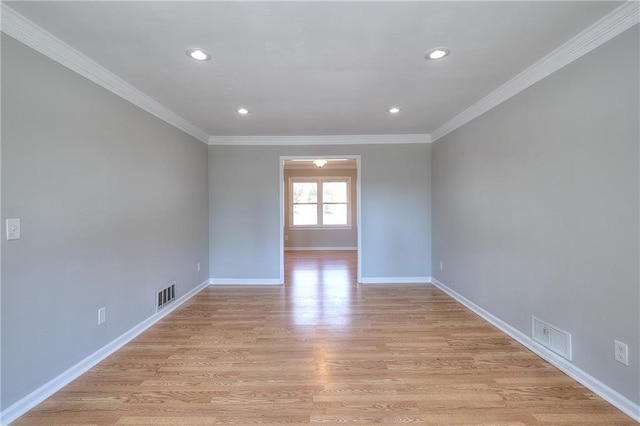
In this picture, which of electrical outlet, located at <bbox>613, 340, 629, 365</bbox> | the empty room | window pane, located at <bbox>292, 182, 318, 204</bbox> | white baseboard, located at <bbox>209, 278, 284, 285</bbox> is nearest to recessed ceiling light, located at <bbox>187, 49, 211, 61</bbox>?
the empty room

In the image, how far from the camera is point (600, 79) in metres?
1.89

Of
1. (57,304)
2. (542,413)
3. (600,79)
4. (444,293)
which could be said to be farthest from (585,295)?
(57,304)

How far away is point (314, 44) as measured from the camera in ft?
6.68

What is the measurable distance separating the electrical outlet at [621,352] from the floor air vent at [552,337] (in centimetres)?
35

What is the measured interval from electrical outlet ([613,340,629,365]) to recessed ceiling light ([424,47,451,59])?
2.22 metres

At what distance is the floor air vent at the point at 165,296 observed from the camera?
332 cm

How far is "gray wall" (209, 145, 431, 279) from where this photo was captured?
4.80 m

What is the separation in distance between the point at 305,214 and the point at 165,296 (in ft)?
18.5

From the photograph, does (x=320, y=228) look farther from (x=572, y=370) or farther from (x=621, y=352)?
(x=621, y=352)

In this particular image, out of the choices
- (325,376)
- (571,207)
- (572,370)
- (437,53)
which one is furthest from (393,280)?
(437,53)

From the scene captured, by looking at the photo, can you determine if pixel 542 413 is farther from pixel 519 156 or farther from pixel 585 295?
pixel 519 156

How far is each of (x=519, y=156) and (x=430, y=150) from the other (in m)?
2.17

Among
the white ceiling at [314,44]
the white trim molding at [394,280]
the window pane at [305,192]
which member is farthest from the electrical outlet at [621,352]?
the window pane at [305,192]

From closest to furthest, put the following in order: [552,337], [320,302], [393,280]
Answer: [552,337] < [320,302] < [393,280]
